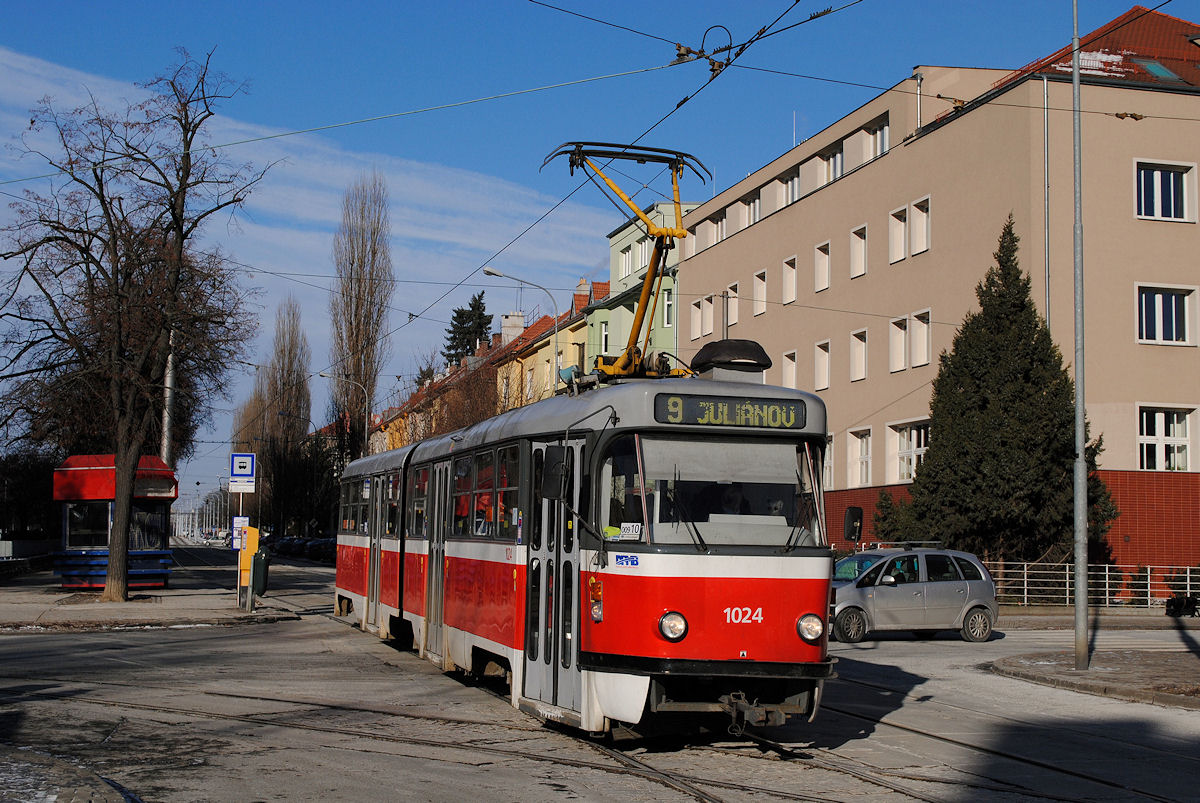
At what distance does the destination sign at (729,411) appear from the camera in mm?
9578

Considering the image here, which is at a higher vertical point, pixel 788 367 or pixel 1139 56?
pixel 1139 56

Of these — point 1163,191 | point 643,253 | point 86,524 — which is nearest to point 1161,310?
point 1163,191

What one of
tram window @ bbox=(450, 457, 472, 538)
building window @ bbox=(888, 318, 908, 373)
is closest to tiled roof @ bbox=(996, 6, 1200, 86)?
building window @ bbox=(888, 318, 908, 373)

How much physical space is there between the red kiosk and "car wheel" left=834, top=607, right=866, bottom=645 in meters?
17.5

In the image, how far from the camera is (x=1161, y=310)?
108ft

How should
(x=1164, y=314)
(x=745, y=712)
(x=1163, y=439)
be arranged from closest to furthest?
(x=745, y=712) < (x=1163, y=439) < (x=1164, y=314)

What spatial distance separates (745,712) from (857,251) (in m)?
32.8

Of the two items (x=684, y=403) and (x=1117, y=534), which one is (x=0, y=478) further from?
(x=684, y=403)

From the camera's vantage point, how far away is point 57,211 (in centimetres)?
2617

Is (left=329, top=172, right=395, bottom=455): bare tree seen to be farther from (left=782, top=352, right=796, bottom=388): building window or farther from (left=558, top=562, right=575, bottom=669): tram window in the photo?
(left=558, top=562, right=575, bottom=669): tram window

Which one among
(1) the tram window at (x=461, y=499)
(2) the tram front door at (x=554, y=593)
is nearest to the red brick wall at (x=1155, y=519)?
(1) the tram window at (x=461, y=499)

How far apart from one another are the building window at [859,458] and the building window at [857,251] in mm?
5145

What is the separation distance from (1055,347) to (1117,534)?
17.6ft

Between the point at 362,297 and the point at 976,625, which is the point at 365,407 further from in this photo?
the point at 976,625
